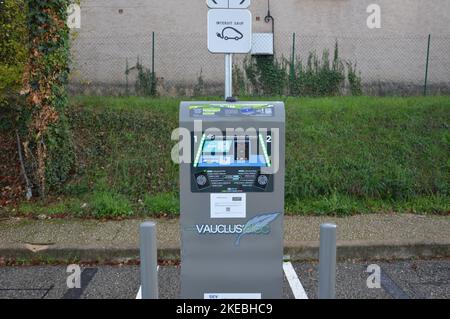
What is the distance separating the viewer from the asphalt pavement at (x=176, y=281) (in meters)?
4.23

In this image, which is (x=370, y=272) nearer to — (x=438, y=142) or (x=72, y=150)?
(x=438, y=142)

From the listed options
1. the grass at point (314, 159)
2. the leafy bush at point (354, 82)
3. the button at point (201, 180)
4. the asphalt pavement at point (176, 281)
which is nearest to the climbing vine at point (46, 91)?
the grass at point (314, 159)

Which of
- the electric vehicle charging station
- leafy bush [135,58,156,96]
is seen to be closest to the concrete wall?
leafy bush [135,58,156,96]

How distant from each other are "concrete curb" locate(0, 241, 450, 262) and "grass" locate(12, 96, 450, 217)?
3.67 ft

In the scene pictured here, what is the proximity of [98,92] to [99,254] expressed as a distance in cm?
788

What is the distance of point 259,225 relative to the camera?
3391 millimetres

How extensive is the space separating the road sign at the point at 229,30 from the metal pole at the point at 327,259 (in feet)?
5.49

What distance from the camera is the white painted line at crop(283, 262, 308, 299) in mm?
4234

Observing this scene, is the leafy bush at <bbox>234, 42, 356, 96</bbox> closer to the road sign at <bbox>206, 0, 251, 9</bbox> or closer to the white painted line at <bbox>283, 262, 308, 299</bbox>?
the white painted line at <bbox>283, 262, 308, 299</bbox>

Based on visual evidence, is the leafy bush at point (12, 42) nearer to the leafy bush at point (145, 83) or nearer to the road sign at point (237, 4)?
the road sign at point (237, 4)

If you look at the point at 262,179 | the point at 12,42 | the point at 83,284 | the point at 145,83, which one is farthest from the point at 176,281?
the point at 145,83

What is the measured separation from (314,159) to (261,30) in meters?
6.33
